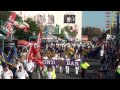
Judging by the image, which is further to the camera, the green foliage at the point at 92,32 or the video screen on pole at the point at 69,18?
the green foliage at the point at 92,32

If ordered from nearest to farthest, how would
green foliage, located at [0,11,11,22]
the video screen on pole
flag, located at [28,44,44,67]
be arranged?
flag, located at [28,44,44,67], green foliage, located at [0,11,11,22], the video screen on pole

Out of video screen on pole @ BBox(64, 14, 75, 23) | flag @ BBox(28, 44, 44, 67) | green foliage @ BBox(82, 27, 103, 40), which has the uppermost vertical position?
video screen on pole @ BBox(64, 14, 75, 23)

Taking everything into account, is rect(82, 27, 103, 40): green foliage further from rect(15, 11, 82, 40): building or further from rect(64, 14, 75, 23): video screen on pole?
rect(64, 14, 75, 23): video screen on pole

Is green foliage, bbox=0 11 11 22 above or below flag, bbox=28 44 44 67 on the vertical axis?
above

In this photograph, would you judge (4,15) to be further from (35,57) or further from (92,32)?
(92,32)

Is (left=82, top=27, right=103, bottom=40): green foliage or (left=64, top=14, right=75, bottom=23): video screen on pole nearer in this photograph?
(left=64, top=14, right=75, bottom=23): video screen on pole

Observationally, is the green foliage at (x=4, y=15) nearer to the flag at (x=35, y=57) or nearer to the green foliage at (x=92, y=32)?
the flag at (x=35, y=57)

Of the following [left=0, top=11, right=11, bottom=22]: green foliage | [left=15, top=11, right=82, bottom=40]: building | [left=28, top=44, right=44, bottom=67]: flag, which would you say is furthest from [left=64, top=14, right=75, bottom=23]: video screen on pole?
[left=28, top=44, right=44, bottom=67]: flag

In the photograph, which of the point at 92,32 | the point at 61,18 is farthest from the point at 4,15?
the point at 92,32

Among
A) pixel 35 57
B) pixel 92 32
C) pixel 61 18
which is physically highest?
pixel 61 18

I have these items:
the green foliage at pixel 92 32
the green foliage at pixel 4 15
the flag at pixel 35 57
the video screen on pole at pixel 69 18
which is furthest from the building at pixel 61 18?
the flag at pixel 35 57

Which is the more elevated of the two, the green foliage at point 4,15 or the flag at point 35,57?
the green foliage at point 4,15
